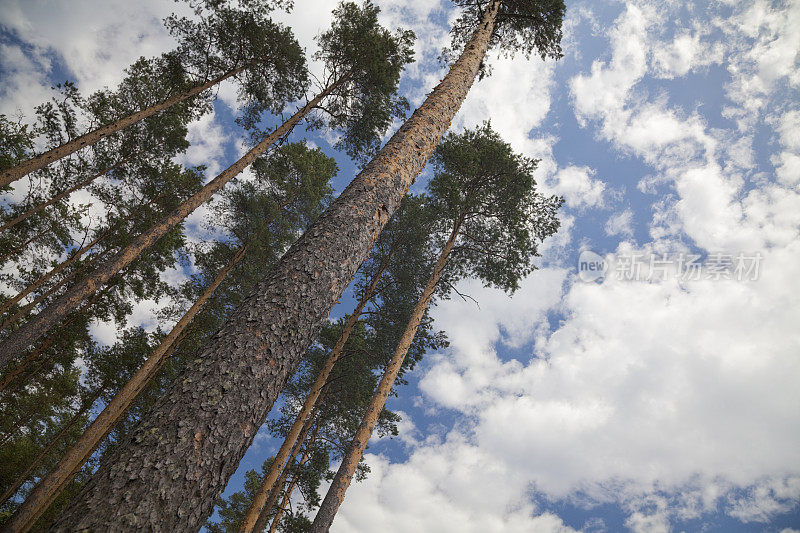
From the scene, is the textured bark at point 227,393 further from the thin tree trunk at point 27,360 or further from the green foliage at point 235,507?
the green foliage at point 235,507

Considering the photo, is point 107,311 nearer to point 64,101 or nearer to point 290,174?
point 64,101

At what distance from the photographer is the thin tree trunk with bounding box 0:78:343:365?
664 cm

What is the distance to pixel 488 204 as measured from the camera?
11.7 metres

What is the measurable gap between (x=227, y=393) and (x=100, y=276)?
7716 mm

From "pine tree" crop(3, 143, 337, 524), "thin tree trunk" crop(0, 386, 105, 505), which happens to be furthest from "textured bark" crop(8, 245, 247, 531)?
"thin tree trunk" crop(0, 386, 105, 505)

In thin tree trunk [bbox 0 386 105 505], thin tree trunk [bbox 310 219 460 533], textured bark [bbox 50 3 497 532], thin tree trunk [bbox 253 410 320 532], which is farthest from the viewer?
thin tree trunk [bbox 0 386 105 505]

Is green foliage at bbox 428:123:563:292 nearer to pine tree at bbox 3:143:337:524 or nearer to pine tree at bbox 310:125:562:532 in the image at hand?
pine tree at bbox 310:125:562:532

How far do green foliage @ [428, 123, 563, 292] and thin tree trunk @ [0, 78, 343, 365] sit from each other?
19.7ft

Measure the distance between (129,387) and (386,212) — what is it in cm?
988

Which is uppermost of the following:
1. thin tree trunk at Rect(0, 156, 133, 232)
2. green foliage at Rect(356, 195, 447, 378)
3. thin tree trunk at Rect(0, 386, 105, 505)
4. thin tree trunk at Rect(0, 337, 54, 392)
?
green foliage at Rect(356, 195, 447, 378)

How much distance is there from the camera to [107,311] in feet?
37.9

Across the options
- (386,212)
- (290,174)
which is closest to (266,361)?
(386,212)

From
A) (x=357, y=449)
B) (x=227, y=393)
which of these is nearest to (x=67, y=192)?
(x=357, y=449)

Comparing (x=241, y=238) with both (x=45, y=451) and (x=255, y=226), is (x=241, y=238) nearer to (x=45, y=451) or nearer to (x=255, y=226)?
(x=255, y=226)
